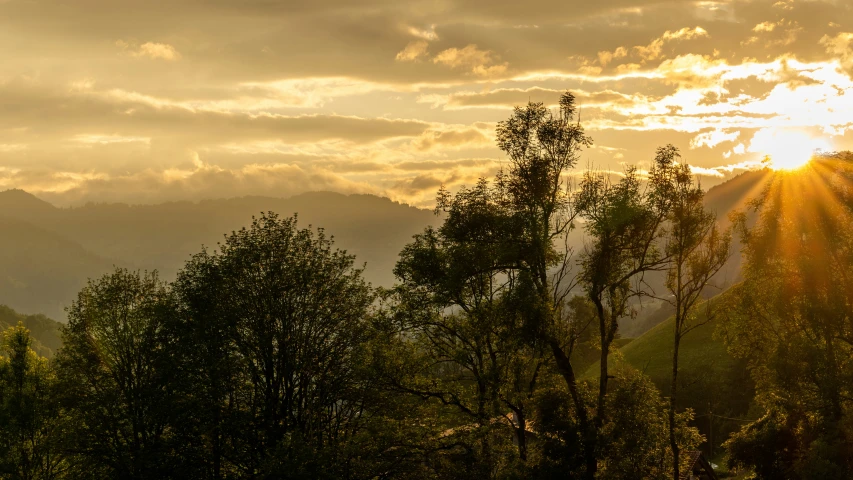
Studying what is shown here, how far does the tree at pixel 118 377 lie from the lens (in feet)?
162

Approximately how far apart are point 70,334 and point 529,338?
1539 inches

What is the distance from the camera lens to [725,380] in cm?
10462

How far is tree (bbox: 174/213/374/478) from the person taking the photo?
47.8 metres

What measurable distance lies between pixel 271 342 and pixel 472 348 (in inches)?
628

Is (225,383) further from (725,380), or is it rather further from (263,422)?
(725,380)

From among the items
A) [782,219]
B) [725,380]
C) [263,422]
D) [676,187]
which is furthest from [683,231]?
[725,380]

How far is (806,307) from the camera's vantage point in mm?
47094

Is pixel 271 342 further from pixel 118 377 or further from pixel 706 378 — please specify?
pixel 706 378

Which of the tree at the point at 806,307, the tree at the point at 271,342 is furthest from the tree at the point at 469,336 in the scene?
the tree at the point at 806,307

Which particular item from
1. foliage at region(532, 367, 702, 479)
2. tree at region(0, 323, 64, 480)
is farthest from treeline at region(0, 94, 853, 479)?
tree at region(0, 323, 64, 480)

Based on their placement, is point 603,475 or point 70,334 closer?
point 603,475

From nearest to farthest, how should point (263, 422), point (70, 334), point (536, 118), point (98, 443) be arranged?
point (536, 118)
point (263, 422)
point (98, 443)
point (70, 334)

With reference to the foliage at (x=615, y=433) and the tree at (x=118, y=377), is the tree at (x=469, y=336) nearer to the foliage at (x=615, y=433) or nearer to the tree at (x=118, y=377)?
the foliage at (x=615, y=433)

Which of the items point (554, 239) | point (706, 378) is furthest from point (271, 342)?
point (706, 378)
